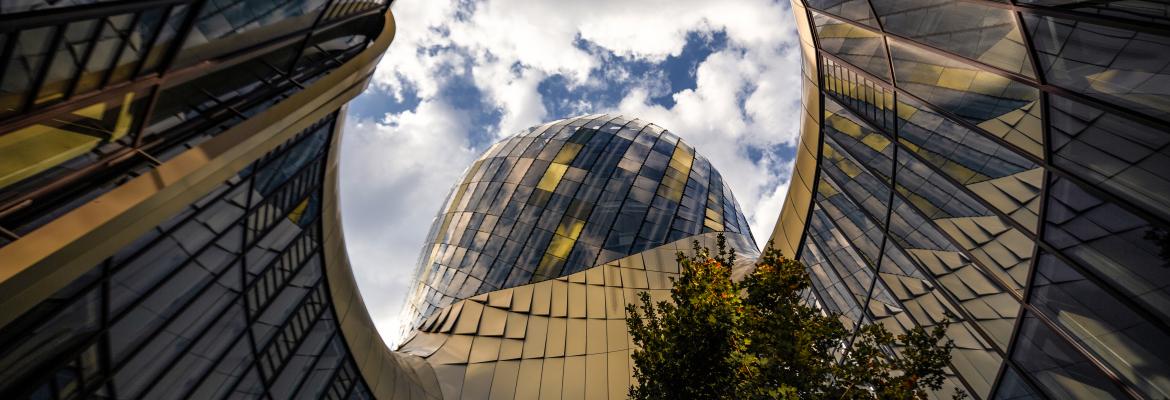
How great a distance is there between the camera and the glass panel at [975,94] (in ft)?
23.3

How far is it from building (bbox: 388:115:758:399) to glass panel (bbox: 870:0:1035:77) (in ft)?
32.9

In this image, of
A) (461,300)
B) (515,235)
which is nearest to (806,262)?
(515,235)

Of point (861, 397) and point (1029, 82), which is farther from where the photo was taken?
point (1029, 82)

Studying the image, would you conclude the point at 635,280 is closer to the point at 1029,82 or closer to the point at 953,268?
the point at 953,268

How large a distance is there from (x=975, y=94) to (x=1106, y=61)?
6.84ft

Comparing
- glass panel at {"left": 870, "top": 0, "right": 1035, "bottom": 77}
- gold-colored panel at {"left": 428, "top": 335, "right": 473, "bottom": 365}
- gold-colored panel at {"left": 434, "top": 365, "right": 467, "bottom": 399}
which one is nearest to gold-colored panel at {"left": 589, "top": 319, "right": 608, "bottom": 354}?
gold-colored panel at {"left": 428, "top": 335, "right": 473, "bottom": 365}

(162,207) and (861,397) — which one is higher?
(162,207)

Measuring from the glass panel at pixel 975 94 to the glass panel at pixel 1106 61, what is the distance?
2.09 feet

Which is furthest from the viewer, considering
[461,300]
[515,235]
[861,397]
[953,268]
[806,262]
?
A: [515,235]

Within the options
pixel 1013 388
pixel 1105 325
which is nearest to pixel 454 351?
pixel 1013 388

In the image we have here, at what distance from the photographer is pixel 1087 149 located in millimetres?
6367

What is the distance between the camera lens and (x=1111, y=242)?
624cm

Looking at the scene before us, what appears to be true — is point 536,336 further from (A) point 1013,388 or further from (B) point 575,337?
(A) point 1013,388

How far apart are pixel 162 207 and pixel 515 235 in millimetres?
15299
